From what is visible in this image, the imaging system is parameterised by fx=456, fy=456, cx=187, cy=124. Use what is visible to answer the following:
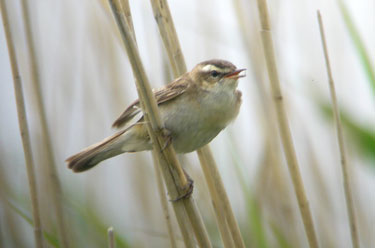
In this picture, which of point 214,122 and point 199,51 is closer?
point 214,122

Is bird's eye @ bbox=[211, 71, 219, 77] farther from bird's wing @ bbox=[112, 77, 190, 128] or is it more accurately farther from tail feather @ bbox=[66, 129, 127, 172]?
tail feather @ bbox=[66, 129, 127, 172]

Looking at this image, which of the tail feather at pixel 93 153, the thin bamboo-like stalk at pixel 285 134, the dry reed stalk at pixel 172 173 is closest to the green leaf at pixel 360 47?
the thin bamboo-like stalk at pixel 285 134

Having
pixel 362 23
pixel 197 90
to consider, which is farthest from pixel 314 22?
pixel 197 90

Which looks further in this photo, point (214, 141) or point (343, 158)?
point (214, 141)

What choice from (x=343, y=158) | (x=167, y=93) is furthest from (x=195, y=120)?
(x=343, y=158)

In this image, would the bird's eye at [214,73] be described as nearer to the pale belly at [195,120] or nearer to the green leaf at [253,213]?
the pale belly at [195,120]

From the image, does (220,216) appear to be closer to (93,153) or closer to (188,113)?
(188,113)

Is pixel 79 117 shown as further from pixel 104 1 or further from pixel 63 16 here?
pixel 104 1
